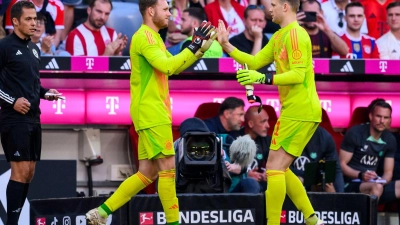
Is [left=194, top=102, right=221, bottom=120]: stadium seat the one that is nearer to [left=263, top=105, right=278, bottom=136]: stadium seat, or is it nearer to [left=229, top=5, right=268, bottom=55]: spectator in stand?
[left=263, top=105, right=278, bottom=136]: stadium seat

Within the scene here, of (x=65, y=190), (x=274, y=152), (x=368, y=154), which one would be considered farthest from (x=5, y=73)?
(x=368, y=154)

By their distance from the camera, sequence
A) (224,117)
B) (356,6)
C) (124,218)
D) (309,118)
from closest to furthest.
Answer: (309,118)
(124,218)
(224,117)
(356,6)

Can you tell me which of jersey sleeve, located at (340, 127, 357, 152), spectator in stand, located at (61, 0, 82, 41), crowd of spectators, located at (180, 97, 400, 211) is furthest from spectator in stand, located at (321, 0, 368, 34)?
spectator in stand, located at (61, 0, 82, 41)

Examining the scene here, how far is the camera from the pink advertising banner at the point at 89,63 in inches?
396

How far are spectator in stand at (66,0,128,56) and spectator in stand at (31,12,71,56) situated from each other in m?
0.24

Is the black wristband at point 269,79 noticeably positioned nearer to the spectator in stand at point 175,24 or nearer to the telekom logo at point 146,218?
the telekom logo at point 146,218

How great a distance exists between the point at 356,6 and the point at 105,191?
12.6 feet

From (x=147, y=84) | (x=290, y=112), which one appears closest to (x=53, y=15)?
(x=147, y=84)

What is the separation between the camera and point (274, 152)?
26.0ft

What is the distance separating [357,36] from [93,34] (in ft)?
10.7

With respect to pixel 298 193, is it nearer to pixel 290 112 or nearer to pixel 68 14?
pixel 290 112

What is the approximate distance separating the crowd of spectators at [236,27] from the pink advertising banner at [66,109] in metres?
0.49

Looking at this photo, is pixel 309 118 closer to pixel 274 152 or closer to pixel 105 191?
pixel 274 152

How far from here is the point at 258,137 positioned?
10758 millimetres
